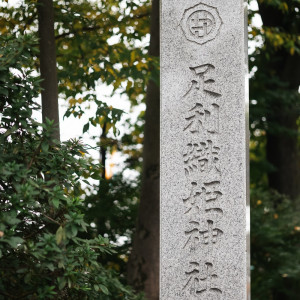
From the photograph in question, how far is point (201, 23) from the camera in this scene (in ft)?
16.6

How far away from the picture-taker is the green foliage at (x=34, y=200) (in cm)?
410

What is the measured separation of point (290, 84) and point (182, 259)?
713 centimetres

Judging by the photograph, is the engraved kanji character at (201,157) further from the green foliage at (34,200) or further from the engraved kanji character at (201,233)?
the green foliage at (34,200)

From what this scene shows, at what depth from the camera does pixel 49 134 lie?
4.39 meters

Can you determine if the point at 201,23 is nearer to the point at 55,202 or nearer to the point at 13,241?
the point at 55,202

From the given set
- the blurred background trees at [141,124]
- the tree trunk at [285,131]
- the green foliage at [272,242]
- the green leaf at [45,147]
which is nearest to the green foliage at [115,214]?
the blurred background trees at [141,124]

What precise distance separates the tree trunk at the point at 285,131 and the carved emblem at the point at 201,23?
599 cm

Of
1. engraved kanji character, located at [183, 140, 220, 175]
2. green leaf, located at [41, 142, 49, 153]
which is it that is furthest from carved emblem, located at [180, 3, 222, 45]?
green leaf, located at [41, 142, 49, 153]

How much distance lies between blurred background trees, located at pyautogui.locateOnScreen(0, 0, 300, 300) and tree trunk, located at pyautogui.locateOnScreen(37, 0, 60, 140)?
53 mm

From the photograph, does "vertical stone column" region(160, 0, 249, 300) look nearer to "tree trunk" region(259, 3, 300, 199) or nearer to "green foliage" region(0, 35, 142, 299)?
"green foliage" region(0, 35, 142, 299)

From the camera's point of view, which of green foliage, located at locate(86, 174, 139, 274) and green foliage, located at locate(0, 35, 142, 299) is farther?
green foliage, located at locate(86, 174, 139, 274)

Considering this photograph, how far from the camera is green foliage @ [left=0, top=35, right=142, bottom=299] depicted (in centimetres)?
410

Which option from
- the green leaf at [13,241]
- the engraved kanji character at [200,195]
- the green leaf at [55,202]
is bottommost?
the green leaf at [13,241]

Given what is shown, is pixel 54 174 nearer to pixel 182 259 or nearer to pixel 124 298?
pixel 182 259
